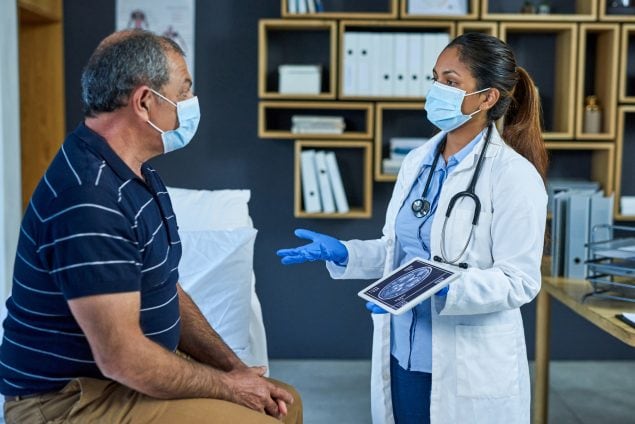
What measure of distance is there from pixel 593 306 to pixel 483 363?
0.48 m

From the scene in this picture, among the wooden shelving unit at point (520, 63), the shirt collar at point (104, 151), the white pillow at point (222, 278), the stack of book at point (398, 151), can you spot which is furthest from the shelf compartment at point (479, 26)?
the shirt collar at point (104, 151)

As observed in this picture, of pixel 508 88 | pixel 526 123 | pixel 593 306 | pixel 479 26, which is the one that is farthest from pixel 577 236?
pixel 479 26

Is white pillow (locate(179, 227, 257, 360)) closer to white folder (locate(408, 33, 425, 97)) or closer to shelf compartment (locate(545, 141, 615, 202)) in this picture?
white folder (locate(408, 33, 425, 97))

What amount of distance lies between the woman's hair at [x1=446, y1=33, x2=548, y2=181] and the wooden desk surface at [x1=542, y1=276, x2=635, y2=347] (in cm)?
42

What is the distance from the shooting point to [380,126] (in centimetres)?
329

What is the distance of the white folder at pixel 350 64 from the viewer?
3.18 meters

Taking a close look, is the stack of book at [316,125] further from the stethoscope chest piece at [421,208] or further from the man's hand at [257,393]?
the man's hand at [257,393]

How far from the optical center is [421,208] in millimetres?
1841

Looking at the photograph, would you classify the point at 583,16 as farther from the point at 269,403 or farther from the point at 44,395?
the point at 44,395

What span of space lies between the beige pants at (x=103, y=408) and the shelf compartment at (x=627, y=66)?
2573 mm

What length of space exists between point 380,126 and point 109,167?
6.87ft

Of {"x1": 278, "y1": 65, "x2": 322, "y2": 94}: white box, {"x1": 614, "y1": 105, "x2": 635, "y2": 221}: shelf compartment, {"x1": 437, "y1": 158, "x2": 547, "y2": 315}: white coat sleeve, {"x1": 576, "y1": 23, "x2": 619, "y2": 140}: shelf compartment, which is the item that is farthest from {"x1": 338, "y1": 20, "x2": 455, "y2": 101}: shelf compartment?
{"x1": 437, "y1": 158, "x2": 547, "y2": 315}: white coat sleeve

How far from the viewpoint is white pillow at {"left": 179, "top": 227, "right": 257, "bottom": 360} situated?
87.7 inches

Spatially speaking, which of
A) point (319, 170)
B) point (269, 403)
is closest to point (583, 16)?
point (319, 170)
